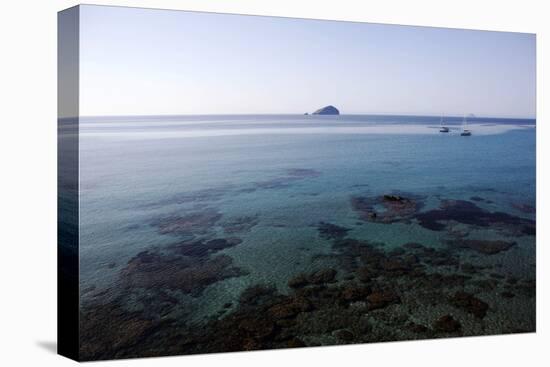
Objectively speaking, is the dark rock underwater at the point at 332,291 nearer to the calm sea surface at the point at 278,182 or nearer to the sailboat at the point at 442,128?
the calm sea surface at the point at 278,182

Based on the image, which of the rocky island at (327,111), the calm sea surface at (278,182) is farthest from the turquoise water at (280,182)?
the rocky island at (327,111)

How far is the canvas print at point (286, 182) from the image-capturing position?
7.41m

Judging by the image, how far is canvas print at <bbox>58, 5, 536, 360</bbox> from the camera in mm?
7410

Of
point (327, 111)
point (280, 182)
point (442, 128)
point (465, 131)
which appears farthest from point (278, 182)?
point (465, 131)

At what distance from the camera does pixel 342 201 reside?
10.4 meters

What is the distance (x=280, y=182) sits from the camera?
1031 centimetres

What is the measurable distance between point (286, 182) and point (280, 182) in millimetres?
210

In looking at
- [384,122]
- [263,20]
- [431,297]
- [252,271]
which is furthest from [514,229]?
[263,20]

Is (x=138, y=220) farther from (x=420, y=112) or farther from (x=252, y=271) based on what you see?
(x=420, y=112)

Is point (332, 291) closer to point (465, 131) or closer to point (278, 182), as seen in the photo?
point (278, 182)

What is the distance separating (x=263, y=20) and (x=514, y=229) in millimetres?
6435

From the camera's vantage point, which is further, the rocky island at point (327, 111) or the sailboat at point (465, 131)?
the sailboat at point (465, 131)

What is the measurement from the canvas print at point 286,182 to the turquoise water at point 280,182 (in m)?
0.04

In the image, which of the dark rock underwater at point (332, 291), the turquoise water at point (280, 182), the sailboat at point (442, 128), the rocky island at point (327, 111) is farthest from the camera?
the sailboat at point (442, 128)
